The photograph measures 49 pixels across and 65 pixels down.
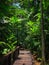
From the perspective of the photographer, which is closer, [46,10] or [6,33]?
[6,33]

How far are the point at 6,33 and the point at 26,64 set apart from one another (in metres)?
5.96

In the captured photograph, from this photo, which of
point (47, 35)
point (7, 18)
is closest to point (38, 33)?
point (47, 35)

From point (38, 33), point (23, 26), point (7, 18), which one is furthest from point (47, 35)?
point (23, 26)

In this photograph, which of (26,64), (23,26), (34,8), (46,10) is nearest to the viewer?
(26,64)

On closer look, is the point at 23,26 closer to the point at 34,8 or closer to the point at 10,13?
the point at 34,8

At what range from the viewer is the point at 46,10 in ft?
61.8

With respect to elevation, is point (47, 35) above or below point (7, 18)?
below

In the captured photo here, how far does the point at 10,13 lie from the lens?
8719mm

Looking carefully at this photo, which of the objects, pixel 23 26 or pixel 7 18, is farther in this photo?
pixel 23 26

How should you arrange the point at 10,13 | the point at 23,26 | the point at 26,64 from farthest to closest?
the point at 23,26
the point at 26,64
the point at 10,13

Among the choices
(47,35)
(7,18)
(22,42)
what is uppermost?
(7,18)

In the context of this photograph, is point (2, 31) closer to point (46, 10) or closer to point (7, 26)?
point (7, 26)

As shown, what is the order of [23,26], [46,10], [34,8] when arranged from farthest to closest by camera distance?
[23,26], [34,8], [46,10]

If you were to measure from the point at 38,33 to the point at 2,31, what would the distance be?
11403mm
